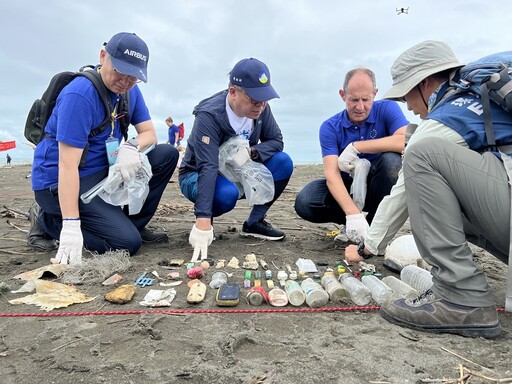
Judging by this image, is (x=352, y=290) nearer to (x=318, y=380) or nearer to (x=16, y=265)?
(x=318, y=380)

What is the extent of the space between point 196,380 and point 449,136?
69.0 inches

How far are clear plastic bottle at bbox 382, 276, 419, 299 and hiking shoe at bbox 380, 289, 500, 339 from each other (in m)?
0.26

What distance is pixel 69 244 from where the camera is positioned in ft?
11.0

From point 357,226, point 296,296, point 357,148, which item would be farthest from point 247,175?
point 296,296

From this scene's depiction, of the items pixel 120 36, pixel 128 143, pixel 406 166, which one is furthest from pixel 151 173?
pixel 406 166

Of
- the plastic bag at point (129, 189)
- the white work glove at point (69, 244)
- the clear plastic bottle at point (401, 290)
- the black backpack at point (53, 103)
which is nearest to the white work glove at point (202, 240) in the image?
the plastic bag at point (129, 189)

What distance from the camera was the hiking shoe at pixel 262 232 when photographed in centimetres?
443

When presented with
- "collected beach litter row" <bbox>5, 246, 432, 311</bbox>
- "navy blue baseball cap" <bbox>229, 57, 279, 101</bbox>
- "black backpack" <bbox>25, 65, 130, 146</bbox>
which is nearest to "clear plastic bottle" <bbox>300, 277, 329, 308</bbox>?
"collected beach litter row" <bbox>5, 246, 432, 311</bbox>

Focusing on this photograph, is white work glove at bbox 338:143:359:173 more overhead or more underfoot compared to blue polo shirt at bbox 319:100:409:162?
more underfoot

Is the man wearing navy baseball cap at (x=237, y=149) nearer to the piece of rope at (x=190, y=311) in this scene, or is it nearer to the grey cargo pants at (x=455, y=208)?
the piece of rope at (x=190, y=311)

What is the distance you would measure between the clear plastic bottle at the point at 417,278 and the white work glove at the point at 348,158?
1280 millimetres

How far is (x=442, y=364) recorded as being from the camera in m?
1.83

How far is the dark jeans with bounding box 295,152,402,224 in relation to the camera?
12.9ft

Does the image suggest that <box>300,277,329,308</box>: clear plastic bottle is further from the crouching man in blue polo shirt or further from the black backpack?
the black backpack
